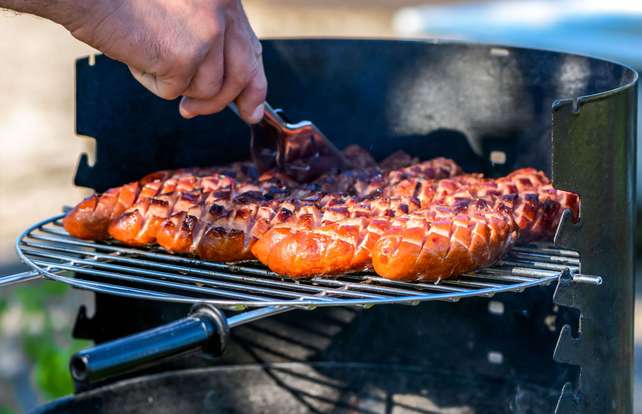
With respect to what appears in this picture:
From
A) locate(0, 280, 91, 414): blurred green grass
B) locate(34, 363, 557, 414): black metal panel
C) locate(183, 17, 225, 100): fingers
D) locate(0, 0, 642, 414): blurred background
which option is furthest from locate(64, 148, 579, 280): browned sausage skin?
locate(0, 0, 642, 414): blurred background

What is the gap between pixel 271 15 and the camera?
9914 mm

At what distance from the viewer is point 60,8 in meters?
2.18

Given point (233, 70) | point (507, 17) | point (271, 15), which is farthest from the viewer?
point (271, 15)

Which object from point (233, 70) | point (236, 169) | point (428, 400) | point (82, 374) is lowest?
point (428, 400)

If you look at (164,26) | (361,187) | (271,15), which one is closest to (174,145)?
(361,187)

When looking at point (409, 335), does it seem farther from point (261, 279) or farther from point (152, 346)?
point (152, 346)

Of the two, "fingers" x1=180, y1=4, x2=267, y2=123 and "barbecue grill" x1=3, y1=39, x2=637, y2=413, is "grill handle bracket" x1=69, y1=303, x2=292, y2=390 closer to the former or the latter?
"barbecue grill" x1=3, y1=39, x2=637, y2=413

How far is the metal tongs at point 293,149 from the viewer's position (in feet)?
10.0

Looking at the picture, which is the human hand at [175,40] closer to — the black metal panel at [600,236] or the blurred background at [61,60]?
the black metal panel at [600,236]

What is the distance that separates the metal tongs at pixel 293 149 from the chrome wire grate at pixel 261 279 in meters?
0.56

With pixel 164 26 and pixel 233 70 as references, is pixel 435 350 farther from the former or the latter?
pixel 164 26

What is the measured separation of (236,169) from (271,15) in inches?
275

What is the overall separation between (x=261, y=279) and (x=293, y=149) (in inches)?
29.2

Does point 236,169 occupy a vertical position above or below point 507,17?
below
